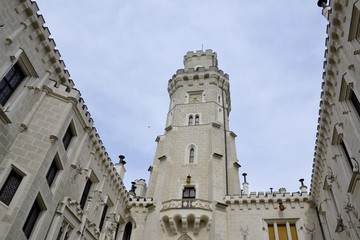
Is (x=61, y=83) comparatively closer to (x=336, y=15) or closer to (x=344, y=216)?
(x=336, y=15)

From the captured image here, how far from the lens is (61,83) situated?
18.5 metres

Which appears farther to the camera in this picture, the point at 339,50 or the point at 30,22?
the point at 30,22

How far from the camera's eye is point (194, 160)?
93.1 feet

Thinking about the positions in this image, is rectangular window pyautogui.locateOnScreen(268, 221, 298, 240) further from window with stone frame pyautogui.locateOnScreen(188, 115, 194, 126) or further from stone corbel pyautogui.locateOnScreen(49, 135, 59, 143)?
stone corbel pyautogui.locateOnScreen(49, 135, 59, 143)

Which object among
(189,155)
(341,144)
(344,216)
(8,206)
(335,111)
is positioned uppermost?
(189,155)

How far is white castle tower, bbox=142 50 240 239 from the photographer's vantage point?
23.3 meters

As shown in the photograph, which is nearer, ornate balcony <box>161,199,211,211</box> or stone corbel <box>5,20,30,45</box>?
stone corbel <box>5,20,30,45</box>

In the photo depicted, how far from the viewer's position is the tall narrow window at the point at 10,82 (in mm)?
14003

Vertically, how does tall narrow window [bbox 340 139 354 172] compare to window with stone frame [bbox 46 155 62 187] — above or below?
above

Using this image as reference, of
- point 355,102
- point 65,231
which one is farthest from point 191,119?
point 355,102

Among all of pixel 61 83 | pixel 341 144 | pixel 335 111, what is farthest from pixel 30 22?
pixel 341 144

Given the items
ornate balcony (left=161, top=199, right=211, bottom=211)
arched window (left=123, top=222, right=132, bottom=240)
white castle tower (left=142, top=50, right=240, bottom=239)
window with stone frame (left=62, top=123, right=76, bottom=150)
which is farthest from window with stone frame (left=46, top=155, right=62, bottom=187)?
arched window (left=123, top=222, right=132, bottom=240)

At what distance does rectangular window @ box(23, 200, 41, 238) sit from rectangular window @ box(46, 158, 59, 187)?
1368 millimetres

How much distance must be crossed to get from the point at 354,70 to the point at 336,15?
270 cm
